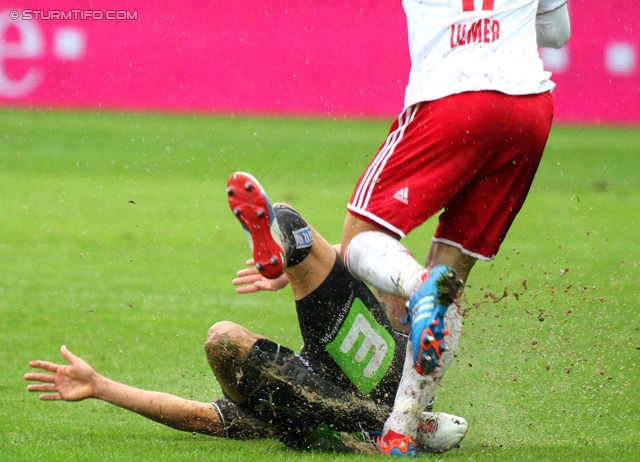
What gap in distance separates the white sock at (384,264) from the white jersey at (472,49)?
22.6 inches

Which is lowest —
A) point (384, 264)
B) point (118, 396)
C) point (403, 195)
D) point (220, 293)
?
point (220, 293)

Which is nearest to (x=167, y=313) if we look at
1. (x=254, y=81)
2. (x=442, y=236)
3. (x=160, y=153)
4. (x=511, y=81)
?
(x=442, y=236)

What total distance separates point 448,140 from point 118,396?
162 centimetres

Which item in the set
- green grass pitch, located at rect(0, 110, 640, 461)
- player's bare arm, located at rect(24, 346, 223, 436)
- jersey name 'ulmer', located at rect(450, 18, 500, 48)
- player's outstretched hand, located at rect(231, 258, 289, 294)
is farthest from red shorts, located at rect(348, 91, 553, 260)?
player's bare arm, located at rect(24, 346, 223, 436)

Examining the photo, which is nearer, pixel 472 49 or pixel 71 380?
pixel 472 49

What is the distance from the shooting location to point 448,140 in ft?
11.4

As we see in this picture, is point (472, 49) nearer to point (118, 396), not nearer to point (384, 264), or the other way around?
point (384, 264)

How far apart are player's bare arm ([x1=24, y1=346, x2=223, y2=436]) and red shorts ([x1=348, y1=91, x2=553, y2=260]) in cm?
108

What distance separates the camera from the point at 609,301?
22.5 feet

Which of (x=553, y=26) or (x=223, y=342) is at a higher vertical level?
(x=553, y=26)

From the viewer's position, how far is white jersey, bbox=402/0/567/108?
11.6 ft

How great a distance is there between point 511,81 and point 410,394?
1.23 metres

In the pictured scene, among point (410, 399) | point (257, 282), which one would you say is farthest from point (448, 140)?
point (257, 282)

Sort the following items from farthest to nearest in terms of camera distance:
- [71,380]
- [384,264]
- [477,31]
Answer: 1. [71,380]
2. [477,31]
3. [384,264]
